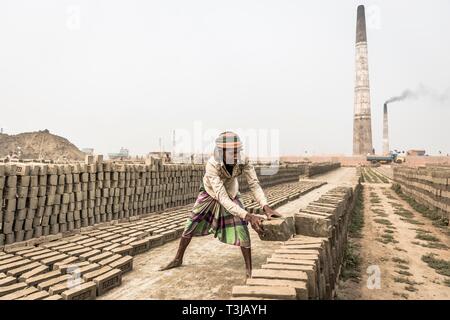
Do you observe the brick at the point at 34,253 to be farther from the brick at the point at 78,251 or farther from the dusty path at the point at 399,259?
the dusty path at the point at 399,259

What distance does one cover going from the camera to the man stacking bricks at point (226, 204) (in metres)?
3.86

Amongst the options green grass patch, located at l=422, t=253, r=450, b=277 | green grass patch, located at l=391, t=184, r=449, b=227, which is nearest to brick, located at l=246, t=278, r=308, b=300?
green grass patch, located at l=422, t=253, r=450, b=277

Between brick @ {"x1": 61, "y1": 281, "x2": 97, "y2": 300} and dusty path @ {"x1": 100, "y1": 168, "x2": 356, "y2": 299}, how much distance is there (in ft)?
0.51

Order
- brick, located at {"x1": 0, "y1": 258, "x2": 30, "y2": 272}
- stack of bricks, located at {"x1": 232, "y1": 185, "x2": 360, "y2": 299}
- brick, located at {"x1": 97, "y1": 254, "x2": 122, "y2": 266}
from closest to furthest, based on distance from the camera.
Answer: stack of bricks, located at {"x1": 232, "y1": 185, "x2": 360, "y2": 299} → brick, located at {"x1": 0, "y1": 258, "x2": 30, "y2": 272} → brick, located at {"x1": 97, "y1": 254, "x2": 122, "y2": 266}

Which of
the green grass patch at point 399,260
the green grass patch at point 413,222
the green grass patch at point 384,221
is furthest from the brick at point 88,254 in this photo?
the green grass patch at point 413,222

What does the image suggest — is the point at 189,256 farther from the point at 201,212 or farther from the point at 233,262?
the point at 201,212

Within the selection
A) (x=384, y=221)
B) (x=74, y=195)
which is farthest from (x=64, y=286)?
(x=384, y=221)

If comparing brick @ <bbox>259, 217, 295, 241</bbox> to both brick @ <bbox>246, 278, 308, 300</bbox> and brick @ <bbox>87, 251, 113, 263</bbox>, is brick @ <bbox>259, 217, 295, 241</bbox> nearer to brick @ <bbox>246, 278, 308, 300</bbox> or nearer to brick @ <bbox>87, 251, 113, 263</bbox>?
brick @ <bbox>246, 278, 308, 300</bbox>

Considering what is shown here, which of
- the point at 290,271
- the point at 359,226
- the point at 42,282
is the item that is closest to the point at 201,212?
the point at 290,271

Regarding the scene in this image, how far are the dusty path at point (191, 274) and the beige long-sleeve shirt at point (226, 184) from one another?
3.21 ft

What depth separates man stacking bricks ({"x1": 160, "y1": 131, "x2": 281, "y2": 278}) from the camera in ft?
12.7

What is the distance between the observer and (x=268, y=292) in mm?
2520

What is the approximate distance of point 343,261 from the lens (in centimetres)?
577
